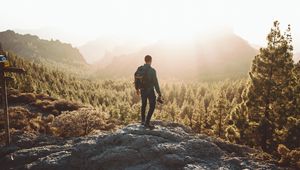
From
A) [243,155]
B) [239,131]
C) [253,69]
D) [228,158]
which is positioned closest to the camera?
[228,158]

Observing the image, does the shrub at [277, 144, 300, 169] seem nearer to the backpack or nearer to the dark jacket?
the dark jacket

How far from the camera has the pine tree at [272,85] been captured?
94.9 ft

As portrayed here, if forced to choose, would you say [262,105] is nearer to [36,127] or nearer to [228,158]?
[228,158]

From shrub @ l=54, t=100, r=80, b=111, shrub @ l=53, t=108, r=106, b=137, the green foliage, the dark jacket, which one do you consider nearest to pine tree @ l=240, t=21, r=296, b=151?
the green foliage

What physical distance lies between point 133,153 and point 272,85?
60.3 ft

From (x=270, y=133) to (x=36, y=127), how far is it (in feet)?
65.4

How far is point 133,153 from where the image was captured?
13945 mm

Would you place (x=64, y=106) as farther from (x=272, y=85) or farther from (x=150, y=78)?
(x=150, y=78)

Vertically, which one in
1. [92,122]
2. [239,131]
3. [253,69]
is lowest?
[239,131]

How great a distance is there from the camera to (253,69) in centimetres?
3002

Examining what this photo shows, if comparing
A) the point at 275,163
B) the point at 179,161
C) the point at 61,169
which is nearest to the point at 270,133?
the point at 275,163

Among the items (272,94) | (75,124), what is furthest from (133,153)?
(272,94)

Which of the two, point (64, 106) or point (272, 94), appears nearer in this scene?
point (272, 94)

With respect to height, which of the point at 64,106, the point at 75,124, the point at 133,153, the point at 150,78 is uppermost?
the point at 150,78
